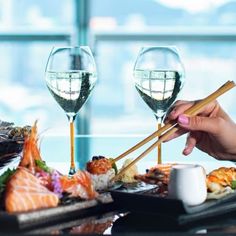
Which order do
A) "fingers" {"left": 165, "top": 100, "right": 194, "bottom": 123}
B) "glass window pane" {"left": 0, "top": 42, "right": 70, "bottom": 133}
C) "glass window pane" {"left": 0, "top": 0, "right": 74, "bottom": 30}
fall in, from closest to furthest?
1. "fingers" {"left": 165, "top": 100, "right": 194, "bottom": 123}
2. "glass window pane" {"left": 0, "top": 0, "right": 74, "bottom": 30}
3. "glass window pane" {"left": 0, "top": 42, "right": 70, "bottom": 133}

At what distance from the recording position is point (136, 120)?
221 inches

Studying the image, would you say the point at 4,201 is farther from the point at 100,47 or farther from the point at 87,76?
the point at 100,47

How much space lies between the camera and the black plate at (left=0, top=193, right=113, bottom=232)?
3.72 ft

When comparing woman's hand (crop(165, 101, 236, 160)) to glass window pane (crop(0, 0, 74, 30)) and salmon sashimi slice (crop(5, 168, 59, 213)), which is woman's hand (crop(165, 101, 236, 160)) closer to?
salmon sashimi slice (crop(5, 168, 59, 213))

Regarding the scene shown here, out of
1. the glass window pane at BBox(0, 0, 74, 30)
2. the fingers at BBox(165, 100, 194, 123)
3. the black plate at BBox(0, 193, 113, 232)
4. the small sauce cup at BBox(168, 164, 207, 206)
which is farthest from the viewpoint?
the glass window pane at BBox(0, 0, 74, 30)

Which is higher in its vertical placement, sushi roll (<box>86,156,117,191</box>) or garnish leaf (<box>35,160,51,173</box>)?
garnish leaf (<box>35,160,51,173</box>)

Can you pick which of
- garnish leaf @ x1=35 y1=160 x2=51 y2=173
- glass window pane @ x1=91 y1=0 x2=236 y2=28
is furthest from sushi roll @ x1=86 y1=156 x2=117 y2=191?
glass window pane @ x1=91 y1=0 x2=236 y2=28

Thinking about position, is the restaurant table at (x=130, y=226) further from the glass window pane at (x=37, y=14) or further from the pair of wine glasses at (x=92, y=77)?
the glass window pane at (x=37, y=14)

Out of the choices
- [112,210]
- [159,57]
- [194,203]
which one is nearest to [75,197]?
[112,210]

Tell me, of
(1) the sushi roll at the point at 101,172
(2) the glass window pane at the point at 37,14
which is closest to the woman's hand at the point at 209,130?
(1) the sushi roll at the point at 101,172

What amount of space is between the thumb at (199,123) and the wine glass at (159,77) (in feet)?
0.38

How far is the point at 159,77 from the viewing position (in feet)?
5.42

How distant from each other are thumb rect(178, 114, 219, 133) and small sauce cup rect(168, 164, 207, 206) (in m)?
0.24

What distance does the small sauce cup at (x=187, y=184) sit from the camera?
1.25m
